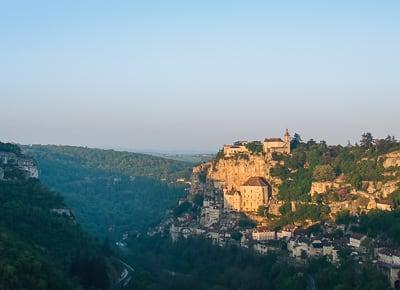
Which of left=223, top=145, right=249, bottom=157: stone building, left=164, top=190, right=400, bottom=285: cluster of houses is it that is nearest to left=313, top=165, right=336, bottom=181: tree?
left=164, top=190, right=400, bottom=285: cluster of houses

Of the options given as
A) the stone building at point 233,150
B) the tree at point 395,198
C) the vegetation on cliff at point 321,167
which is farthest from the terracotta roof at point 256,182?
the tree at point 395,198

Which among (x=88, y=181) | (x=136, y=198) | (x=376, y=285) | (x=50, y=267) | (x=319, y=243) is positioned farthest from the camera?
(x=88, y=181)

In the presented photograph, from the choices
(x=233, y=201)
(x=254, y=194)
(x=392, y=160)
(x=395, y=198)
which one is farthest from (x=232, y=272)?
(x=233, y=201)

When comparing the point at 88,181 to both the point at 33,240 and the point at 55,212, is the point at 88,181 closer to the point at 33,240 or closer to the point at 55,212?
the point at 55,212

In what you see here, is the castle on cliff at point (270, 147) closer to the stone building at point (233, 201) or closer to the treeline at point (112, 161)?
the stone building at point (233, 201)

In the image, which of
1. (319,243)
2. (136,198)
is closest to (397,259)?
(319,243)

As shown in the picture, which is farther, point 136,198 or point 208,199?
point 136,198

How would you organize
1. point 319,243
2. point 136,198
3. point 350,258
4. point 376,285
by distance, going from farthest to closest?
point 136,198 → point 319,243 → point 350,258 → point 376,285

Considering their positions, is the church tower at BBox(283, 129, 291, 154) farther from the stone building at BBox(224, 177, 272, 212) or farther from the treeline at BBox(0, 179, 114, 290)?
the treeline at BBox(0, 179, 114, 290)
